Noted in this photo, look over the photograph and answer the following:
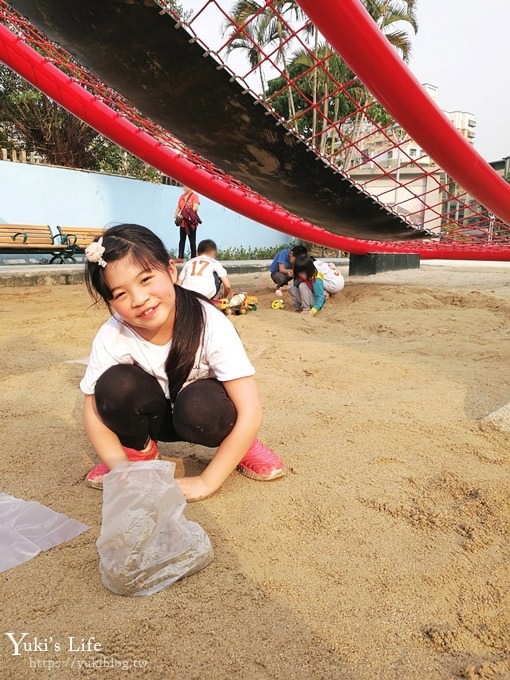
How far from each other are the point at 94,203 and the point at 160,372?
919 centimetres

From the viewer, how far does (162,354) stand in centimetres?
136

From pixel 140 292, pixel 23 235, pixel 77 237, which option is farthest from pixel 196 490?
pixel 77 237

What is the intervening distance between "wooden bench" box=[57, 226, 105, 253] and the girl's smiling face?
695cm

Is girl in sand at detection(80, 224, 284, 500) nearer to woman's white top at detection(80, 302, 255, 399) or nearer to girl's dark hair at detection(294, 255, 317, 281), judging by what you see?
woman's white top at detection(80, 302, 255, 399)

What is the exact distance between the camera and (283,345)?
10.1ft

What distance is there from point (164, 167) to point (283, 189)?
41.5 inches

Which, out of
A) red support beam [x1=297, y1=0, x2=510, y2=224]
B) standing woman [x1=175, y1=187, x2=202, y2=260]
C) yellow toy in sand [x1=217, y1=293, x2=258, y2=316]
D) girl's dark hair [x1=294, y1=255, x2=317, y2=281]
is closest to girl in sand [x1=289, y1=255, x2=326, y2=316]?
girl's dark hair [x1=294, y1=255, x2=317, y2=281]

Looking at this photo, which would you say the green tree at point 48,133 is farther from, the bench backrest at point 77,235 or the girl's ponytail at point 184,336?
the girl's ponytail at point 184,336

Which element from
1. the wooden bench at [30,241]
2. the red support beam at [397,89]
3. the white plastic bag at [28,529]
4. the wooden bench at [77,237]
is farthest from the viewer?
the wooden bench at [77,237]

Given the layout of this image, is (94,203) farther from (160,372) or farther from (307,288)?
(160,372)

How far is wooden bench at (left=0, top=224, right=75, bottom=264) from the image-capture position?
6.79m

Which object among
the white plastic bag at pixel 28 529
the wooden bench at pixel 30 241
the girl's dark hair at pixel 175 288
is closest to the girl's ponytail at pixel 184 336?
the girl's dark hair at pixel 175 288

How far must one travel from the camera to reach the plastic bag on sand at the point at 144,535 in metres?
0.92

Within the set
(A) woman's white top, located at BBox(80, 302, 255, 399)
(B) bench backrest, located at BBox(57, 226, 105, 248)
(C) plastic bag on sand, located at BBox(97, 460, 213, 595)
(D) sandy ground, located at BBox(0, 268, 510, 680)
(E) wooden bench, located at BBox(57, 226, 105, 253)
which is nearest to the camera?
(D) sandy ground, located at BBox(0, 268, 510, 680)
